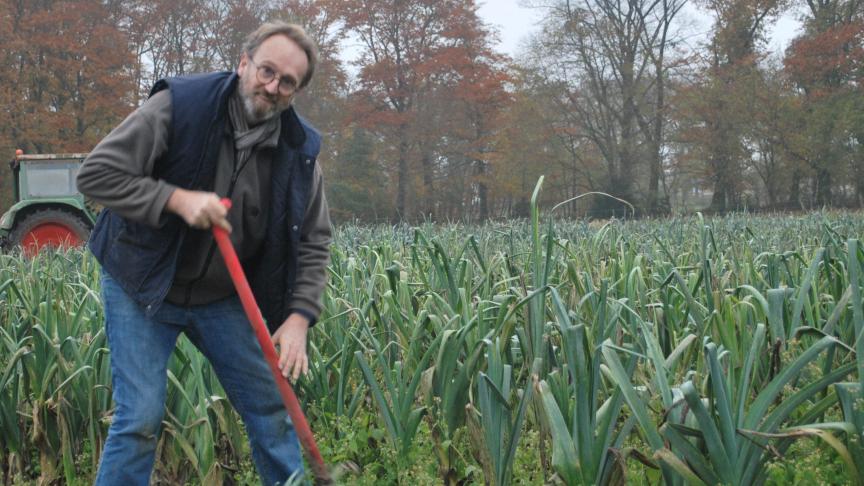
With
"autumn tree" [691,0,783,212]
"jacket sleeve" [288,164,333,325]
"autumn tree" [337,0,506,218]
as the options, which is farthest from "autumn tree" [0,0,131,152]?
"jacket sleeve" [288,164,333,325]

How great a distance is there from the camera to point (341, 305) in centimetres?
390

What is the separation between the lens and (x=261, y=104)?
2.44 m

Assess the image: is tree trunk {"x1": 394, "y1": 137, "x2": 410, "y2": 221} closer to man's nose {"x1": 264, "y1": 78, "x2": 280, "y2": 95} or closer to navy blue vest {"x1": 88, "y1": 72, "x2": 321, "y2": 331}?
navy blue vest {"x1": 88, "y1": 72, "x2": 321, "y2": 331}

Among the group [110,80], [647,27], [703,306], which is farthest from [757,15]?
[703,306]

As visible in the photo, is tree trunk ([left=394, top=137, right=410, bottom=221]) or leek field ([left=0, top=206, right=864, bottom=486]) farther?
tree trunk ([left=394, top=137, right=410, bottom=221])

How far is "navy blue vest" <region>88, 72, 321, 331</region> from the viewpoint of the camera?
7.95 ft

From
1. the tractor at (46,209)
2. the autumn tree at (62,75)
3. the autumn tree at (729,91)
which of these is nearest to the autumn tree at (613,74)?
the autumn tree at (729,91)

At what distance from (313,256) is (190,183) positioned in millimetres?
453

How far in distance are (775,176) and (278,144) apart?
91.5ft

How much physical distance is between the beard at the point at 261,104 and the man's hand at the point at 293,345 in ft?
1.90

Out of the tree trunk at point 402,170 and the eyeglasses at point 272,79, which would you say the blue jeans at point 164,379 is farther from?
the tree trunk at point 402,170

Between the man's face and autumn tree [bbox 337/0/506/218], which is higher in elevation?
autumn tree [bbox 337/0/506/218]

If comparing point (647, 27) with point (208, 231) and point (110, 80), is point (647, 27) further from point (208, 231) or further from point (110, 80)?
point (208, 231)

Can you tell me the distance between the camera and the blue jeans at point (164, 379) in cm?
241
